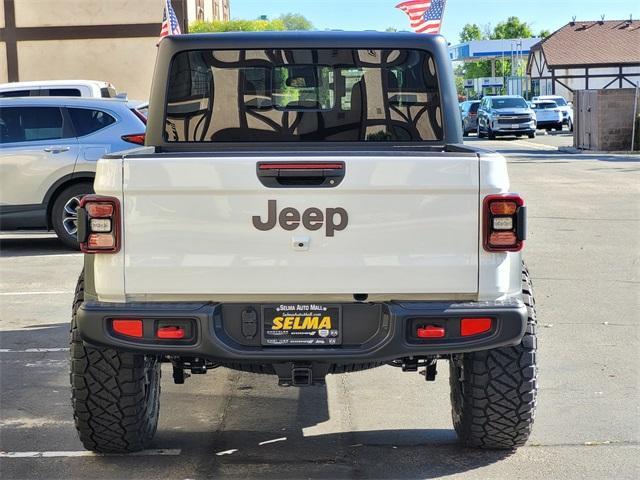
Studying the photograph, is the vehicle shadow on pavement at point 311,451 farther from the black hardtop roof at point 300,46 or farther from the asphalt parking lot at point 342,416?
the black hardtop roof at point 300,46

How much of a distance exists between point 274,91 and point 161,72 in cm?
67

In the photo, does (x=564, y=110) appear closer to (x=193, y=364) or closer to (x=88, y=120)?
(x=88, y=120)

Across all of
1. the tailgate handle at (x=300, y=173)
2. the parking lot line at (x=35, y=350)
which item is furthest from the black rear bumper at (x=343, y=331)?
the parking lot line at (x=35, y=350)

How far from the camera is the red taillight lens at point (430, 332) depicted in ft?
17.1

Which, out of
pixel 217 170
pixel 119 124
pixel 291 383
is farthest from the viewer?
pixel 119 124

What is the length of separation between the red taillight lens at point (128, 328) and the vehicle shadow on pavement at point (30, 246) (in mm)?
8644

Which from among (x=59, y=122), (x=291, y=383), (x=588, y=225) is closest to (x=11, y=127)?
(x=59, y=122)

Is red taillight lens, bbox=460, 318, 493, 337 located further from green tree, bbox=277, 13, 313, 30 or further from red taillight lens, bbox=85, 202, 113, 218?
green tree, bbox=277, 13, 313, 30

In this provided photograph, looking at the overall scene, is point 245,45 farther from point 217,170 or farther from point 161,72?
point 217,170

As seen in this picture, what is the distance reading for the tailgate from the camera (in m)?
5.13

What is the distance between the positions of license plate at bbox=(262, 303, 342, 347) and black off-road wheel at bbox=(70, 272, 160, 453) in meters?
0.78

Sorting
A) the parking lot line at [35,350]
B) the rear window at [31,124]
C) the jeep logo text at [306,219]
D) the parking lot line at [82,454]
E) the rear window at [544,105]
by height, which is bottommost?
the parking lot line at [82,454]

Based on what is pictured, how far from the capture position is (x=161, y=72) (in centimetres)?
647

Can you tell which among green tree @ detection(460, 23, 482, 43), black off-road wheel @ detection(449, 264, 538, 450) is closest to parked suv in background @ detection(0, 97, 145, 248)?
black off-road wheel @ detection(449, 264, 538, 450)
